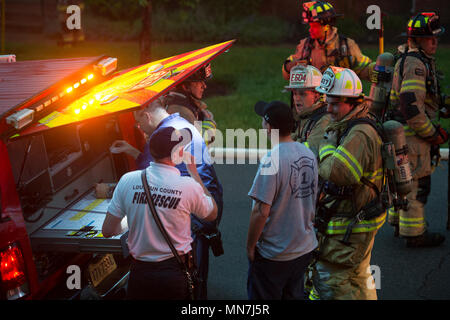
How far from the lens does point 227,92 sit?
15.1 m

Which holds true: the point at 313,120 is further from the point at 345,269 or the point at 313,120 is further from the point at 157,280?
the point at 157,280

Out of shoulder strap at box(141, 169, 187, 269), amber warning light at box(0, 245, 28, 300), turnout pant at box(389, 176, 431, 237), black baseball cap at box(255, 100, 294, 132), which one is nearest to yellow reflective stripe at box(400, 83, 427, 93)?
turnout pant at box(389, 176, 431, 237)

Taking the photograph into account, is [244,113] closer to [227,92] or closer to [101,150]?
[227,92]

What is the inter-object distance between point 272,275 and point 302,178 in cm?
75

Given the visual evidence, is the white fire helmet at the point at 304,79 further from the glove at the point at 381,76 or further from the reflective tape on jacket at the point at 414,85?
the glove at the point at 381,76

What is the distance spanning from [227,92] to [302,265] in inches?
448

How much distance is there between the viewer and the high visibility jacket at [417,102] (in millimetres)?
5883

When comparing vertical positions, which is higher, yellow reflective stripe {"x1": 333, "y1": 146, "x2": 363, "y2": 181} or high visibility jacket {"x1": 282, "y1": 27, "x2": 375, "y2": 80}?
high visibility jacket {"x1": 282, "y1": 27, "x2": 375, "y2": 80}

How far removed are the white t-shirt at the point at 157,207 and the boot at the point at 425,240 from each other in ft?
11.4

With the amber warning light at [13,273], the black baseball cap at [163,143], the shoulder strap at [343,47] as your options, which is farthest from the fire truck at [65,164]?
the shoulder strap at [343,47]

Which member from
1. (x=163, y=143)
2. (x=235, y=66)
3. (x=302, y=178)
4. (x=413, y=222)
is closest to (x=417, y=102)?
(x=413, y=222)

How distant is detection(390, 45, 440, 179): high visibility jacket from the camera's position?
5883mm

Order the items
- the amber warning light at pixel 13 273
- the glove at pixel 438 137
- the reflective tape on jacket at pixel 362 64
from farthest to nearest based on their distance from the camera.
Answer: the reflective tape on jacket at pixel 362 64 → the glove at pixel 438 137 → the amber warning light at pixel 13 273

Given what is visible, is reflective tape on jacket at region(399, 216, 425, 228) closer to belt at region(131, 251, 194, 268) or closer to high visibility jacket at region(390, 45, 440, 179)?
high visibility jacket at region(390, 45, 440, 179)
